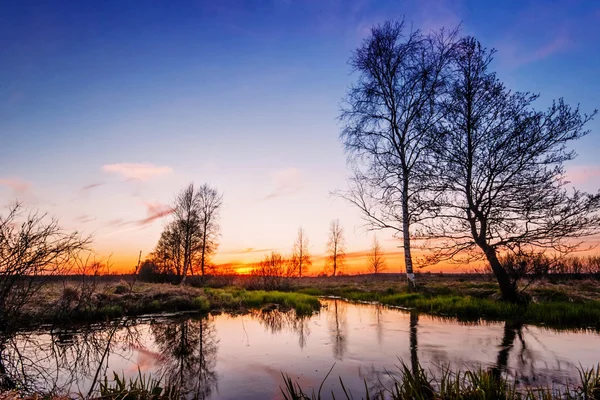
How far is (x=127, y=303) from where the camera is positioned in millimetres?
11430

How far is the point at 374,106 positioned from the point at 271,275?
14.4 metres

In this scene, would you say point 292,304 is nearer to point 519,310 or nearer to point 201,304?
point 201,304

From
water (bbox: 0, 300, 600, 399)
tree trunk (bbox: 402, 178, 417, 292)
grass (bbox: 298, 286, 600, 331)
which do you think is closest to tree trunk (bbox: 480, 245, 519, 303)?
grass (bbox: 298, 286, 600, 331)

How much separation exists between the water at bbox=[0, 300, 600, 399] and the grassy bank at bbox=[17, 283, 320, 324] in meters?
1.01

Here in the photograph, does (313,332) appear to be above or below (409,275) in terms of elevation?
below

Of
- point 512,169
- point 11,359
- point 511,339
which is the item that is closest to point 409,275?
point 512,169

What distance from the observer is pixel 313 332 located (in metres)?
8.88

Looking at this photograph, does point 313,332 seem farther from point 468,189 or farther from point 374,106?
point 374,106

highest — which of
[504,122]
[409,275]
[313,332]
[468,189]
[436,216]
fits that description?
[504,122]

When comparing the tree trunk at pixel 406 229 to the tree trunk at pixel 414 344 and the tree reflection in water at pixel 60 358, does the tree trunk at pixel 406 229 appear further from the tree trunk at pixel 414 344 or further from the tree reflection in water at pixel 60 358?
the tree reflection in water at pixel 60 358

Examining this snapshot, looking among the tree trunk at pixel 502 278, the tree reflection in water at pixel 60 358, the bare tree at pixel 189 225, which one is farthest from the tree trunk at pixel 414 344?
the bare tree at pixel 189 225

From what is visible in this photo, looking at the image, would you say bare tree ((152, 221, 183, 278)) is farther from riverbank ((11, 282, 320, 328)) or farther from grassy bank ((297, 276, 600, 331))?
grassy bank ((297, 276, 600, 331))

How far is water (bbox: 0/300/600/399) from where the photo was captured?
16.5 feet

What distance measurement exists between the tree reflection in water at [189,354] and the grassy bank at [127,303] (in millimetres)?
1620
